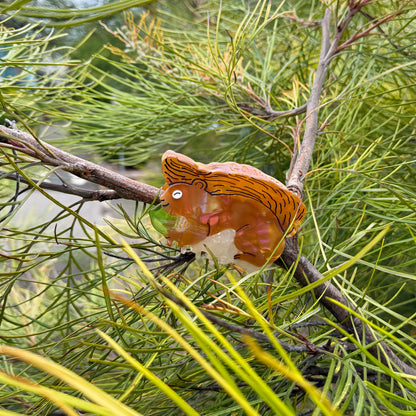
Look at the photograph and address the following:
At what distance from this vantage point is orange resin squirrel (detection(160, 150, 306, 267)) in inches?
5.9

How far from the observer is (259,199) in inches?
6.3

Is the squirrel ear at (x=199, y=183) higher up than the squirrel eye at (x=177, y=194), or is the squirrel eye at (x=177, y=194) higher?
the squirrel ear at (x=199, y=183)

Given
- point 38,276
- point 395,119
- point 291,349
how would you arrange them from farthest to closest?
1. point 38,276
2. point 395,119
3. point 291,349

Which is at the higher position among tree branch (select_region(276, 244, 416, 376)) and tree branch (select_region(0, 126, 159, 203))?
tree branch (select_region(0, 126, 159, 203))

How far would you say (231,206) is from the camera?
17 cm

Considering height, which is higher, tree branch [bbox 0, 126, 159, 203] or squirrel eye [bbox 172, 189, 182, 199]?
tree branch [bbox 0, 126, 159, 203]

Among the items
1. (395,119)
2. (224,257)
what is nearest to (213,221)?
(224,257)

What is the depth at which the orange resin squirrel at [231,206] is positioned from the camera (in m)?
0.15

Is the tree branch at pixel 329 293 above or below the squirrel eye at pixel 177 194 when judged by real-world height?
below

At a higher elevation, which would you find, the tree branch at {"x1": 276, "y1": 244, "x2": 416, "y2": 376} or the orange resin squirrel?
the orange resin squirrel

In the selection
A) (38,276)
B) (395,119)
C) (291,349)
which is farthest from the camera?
(38,276)

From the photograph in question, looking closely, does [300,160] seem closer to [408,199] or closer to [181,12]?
[408,199]

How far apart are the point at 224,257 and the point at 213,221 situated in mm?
18

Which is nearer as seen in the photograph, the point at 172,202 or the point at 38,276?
the point at 172,202
